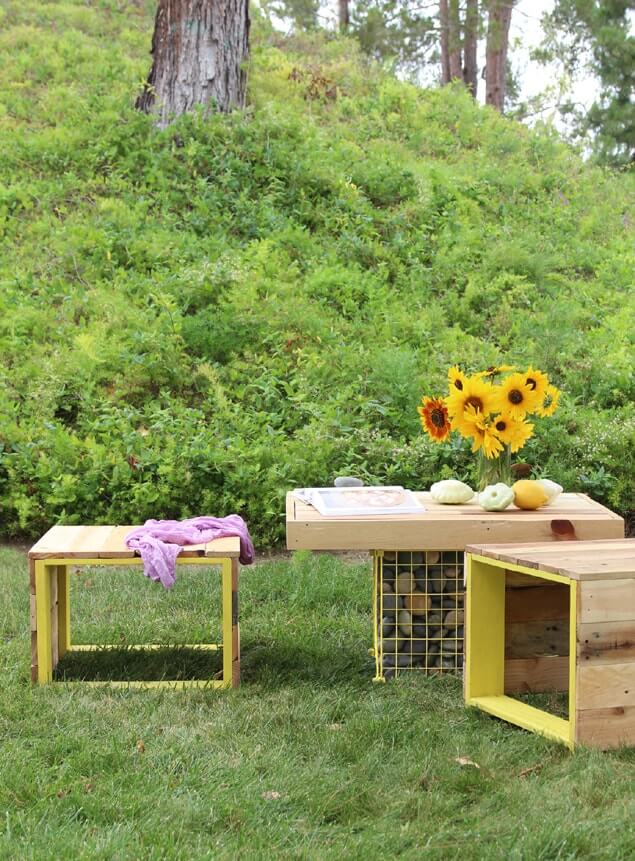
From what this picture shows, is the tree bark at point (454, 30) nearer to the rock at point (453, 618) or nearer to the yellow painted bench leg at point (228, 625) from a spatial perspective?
the rock at point (453, 618)

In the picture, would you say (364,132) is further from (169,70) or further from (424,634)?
(424,634)

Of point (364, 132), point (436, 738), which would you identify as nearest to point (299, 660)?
point (436, 738)

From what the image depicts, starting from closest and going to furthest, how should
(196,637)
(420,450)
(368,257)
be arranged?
(196,637) < (420,450) < (368,257)

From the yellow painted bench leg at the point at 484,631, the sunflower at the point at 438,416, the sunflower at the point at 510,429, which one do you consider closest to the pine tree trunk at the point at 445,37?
the sunflower at the point at 438,416

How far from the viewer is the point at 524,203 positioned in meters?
10.0

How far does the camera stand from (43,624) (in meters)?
3.65

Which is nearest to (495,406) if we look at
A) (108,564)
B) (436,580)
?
(436,580)

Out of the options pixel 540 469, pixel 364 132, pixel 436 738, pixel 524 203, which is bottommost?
pixel 436 738

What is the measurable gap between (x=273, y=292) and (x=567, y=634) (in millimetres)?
4652

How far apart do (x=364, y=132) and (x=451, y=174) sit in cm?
143

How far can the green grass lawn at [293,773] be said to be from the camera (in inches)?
94.9

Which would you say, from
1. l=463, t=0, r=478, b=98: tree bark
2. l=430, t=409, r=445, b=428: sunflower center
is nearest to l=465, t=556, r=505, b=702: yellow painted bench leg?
l=430, t=409, r=445, b=428: sunflower center

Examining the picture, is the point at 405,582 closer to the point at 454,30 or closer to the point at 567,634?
the point at 567,634

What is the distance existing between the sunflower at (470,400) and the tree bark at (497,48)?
39.3ft
